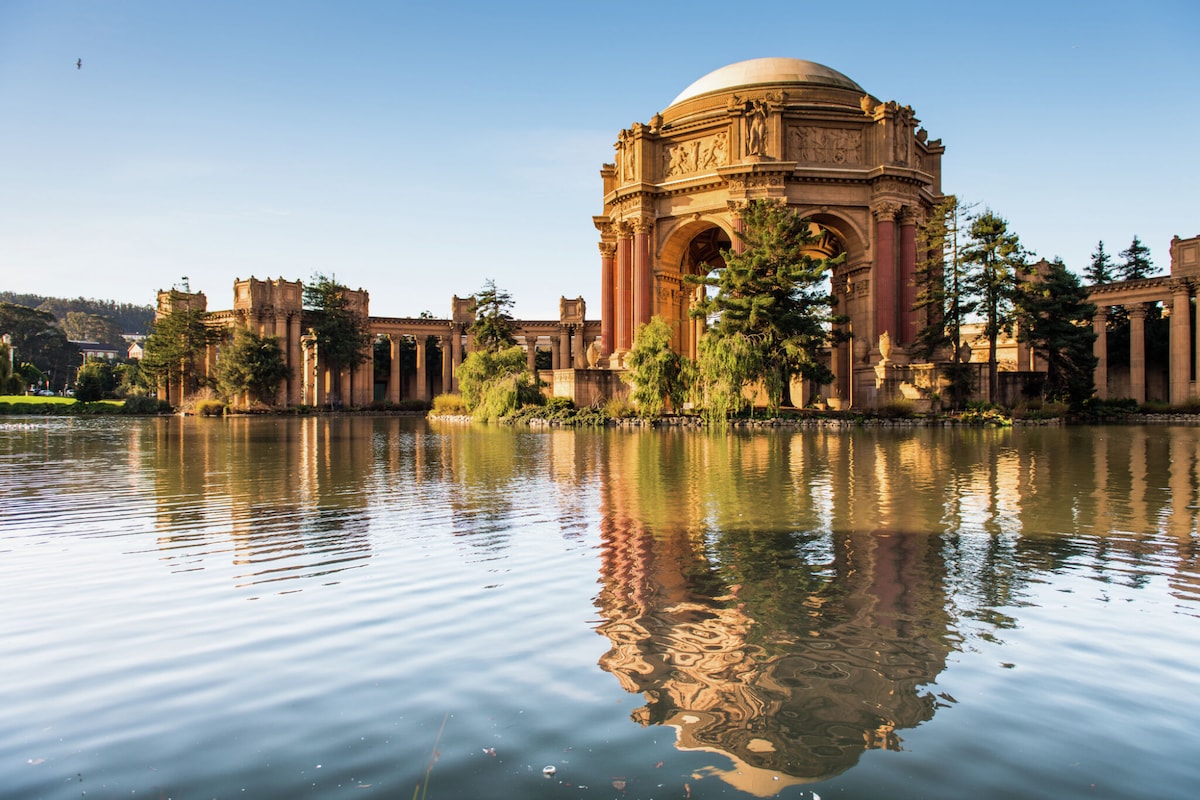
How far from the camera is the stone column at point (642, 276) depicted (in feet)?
135

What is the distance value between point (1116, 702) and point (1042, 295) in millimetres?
33790

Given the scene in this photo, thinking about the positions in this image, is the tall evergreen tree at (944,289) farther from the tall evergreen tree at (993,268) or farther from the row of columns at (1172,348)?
the row of columns at (1172,348)

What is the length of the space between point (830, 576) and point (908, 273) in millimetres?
35850

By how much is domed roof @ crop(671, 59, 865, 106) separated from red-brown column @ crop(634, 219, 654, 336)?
8.29 metres

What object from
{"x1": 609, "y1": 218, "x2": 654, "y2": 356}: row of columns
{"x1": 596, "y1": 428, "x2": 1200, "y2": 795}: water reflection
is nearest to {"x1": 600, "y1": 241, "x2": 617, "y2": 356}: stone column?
{"x1": 609, "y1": 218, "x2": 654, "y2": 356}: row of columns

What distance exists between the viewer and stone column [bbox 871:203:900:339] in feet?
123

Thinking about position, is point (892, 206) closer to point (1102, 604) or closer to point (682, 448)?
point (682, 448)

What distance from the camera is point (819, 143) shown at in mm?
38344

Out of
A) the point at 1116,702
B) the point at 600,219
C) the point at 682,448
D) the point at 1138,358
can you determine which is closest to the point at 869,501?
the point at 1116,702

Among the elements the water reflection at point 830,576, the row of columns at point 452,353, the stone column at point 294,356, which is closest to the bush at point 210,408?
the stone column at point 294,356

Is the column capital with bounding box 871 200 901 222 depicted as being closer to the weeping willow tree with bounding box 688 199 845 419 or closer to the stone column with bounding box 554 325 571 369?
the weeping willow tree with bounding box 688 199 845 419

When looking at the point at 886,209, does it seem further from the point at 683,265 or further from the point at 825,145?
the point at 683,265

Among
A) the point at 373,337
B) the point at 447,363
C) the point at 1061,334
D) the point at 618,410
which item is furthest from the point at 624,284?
the point at 373,337

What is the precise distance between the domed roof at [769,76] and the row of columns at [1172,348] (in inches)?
706
